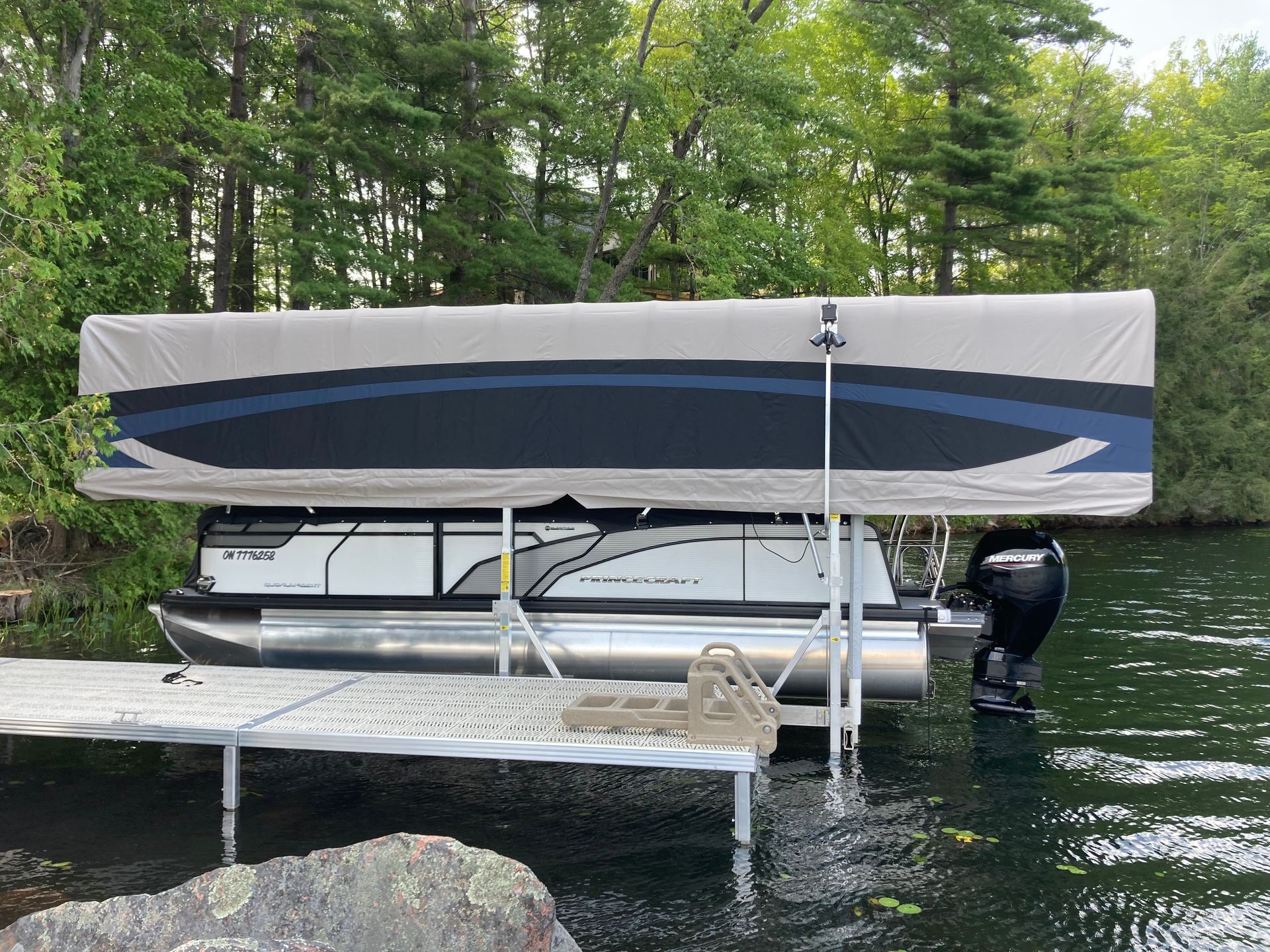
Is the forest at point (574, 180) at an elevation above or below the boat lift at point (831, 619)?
above

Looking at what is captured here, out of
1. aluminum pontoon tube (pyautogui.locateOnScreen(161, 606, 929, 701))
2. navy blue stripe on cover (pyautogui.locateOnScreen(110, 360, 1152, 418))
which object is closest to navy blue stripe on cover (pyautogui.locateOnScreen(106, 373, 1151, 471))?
navy blue stripe on cover (pyautogui.locateOnScreen(110, 360, 1152, 418))

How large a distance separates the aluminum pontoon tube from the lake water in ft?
2.46

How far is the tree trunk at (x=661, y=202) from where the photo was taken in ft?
65.8

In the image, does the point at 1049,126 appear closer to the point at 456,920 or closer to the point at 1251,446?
the point at 1251,446

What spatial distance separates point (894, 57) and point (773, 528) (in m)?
24.0

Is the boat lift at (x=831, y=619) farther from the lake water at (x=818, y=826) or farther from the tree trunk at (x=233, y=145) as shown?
the tree trunk at (x=233, y=145)

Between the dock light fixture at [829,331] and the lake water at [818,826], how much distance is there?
3.16 meters

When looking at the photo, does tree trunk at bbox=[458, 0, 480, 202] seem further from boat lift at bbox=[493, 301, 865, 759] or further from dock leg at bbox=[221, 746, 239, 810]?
dock leg at bbox=[221, 746, 239, 810]

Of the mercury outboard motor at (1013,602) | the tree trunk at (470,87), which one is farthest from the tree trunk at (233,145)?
the mercury outboard motor at (1013,602)

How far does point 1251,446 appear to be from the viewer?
30.2m

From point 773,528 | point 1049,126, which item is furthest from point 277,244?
point 1049,126

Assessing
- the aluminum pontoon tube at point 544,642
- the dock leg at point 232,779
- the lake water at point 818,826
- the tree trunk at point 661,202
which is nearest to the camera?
the lake water at point 818,826

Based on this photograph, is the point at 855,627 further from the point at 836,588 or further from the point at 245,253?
the point at 245,253

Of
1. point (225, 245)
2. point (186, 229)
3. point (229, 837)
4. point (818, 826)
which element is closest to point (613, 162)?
point (225, 245)
